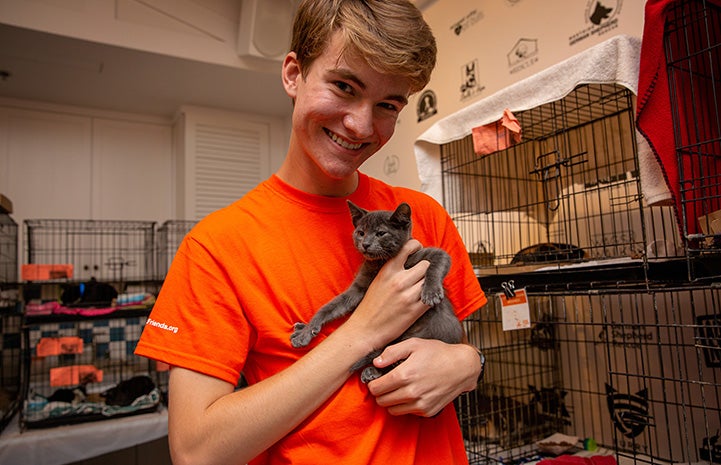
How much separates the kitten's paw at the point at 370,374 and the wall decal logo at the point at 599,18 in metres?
1.70

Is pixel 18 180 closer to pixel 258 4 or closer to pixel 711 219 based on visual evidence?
pixel 258 4

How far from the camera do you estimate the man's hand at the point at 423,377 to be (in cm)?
69

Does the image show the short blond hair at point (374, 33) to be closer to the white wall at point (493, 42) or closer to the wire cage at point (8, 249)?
the white wall at point (493, 42)

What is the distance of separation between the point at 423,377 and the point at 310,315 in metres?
0.21

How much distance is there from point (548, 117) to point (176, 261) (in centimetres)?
169

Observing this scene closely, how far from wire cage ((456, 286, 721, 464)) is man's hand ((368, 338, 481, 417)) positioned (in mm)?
855

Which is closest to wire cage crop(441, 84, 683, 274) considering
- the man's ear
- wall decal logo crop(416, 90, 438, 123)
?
wall decal logo crop(416, 90, 438, 123)

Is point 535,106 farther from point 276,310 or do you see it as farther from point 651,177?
point 276,310

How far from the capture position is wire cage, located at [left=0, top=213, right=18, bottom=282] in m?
2.75

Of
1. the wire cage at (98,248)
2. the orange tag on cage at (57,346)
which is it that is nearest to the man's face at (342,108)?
the orange tag on cage at (57,346)

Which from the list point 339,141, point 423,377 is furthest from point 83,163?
point 423,377

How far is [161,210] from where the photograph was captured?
408cm

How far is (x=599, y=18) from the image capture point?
71.8 inches

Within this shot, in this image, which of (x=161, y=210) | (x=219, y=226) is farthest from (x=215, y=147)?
(x=219, y=226)
